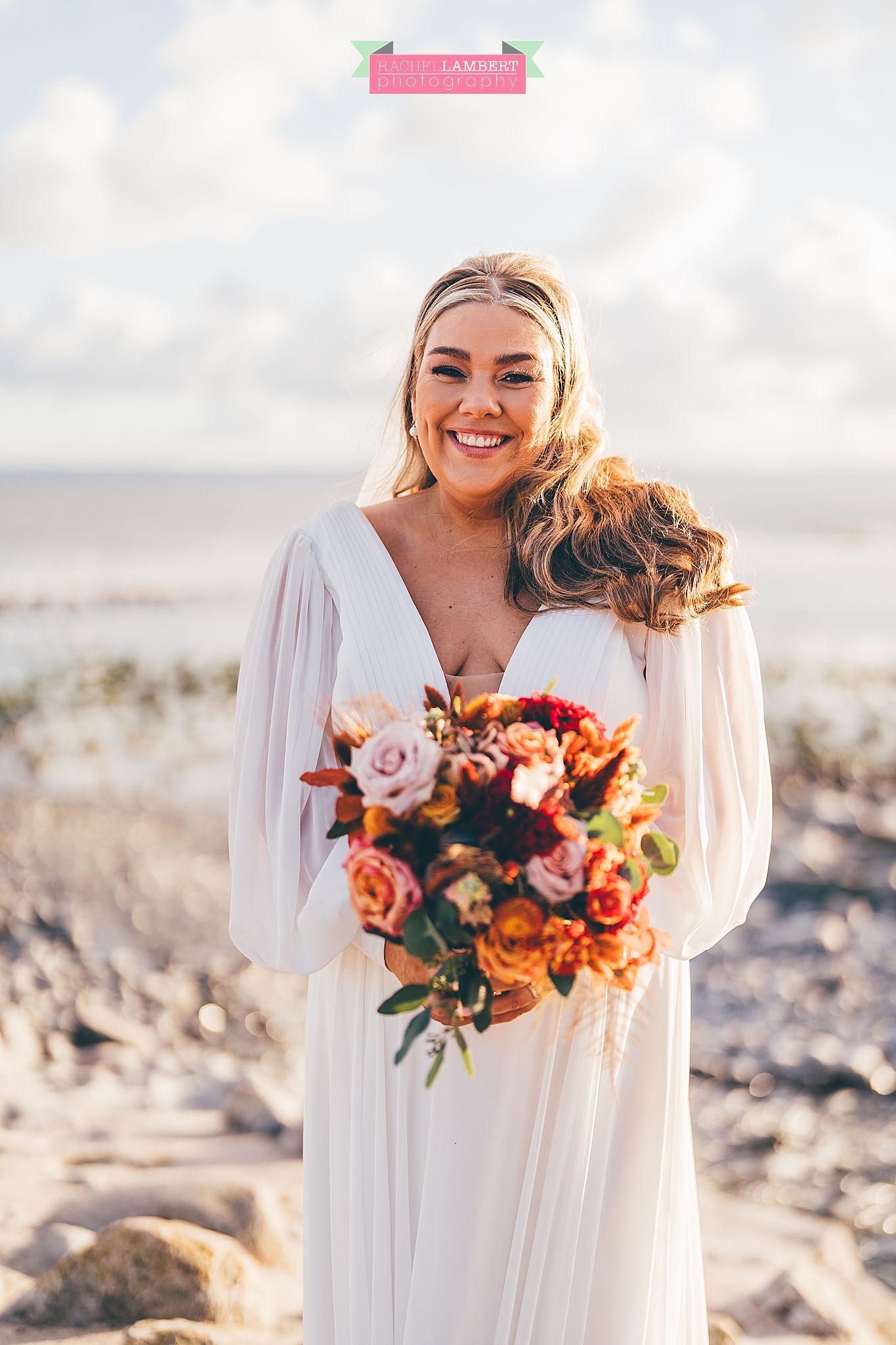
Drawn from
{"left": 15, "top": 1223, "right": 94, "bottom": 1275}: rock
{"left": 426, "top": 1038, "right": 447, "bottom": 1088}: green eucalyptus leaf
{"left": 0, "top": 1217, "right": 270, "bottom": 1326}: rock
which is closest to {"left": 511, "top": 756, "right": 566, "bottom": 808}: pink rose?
{"left": 426, "top": 1038, "right": 447, "bottom": 1088}: green eucalyptus leaf

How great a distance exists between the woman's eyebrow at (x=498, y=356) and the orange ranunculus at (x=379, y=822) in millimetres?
→ 1271

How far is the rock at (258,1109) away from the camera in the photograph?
4.93m

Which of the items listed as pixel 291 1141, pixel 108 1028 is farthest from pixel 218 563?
pixel 291 1141

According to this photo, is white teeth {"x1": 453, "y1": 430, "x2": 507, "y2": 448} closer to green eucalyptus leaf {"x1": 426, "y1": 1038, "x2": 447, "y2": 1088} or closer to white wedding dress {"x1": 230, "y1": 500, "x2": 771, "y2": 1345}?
white wedding dress {"x1": 230, "y1": 500, "x2": 771, "y2": 1345}

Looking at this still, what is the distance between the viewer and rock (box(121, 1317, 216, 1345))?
3084 millimetres

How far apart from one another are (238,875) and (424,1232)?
889mm

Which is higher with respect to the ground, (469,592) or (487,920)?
(469,592)

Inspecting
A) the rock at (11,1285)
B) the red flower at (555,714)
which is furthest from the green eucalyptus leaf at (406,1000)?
the rock at (11,1285)

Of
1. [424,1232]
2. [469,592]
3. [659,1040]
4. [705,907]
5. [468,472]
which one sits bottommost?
[424,1232]

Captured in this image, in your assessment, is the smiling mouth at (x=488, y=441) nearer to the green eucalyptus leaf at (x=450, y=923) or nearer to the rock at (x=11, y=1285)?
the green eucalyptus leaf at (x=450, y=923)

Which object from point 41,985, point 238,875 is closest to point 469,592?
point 238,875

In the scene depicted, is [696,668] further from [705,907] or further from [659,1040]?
[659,1040]

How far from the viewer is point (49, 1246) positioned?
12.8 feet

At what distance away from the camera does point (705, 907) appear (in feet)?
8.51
